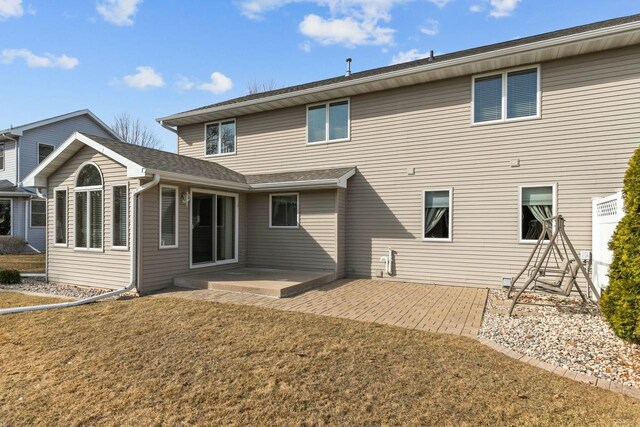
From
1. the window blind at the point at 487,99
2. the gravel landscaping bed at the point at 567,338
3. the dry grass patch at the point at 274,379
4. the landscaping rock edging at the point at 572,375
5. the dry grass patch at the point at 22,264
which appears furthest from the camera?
the dry grass patch at the point at 22,264

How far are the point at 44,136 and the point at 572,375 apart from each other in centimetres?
2367

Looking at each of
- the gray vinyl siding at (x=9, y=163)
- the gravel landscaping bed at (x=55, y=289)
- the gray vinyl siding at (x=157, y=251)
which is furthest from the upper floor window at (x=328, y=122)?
the gray vinyl siding at (x=9, y=163)

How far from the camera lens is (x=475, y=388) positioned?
341cm

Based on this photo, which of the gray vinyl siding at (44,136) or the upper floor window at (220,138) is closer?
the upper floor window at (220,138)

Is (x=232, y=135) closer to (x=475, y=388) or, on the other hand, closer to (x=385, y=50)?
(x=385, y=50)

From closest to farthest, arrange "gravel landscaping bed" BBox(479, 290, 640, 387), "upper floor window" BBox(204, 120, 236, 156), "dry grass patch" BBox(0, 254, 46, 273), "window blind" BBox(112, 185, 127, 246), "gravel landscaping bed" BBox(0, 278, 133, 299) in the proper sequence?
1. "gravel landscaping bed" BBox(479, 290, 640, 387)
2. "gravel landscaping bed" BBox(0, 278, 133, 299)
3. "window blind" BBox(112, 185, 127, 246)
4. "dry grass patch" BBox(0, 254, 46, 273)
5. "upper floor window" BBox(204, 120, 236, 156)

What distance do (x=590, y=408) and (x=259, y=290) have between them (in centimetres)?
573

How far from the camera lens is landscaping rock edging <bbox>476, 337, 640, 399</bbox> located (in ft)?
11.1

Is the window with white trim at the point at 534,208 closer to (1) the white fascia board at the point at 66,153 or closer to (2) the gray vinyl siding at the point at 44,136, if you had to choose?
(1) the white fascia board at the point at 66,153

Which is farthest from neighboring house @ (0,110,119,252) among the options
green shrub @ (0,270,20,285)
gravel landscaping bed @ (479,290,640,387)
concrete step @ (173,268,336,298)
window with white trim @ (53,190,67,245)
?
gravel landscaping bed @ (479,290,640,387)

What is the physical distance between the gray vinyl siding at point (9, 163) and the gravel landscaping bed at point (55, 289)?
1215 cm

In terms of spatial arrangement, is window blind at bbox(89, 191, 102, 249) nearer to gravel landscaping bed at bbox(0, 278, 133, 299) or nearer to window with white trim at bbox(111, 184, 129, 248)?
window with white trim at bbox(111, 184, 129, 248)

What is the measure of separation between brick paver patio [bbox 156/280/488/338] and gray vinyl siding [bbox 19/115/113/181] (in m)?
15.7

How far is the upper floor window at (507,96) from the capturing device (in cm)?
821
